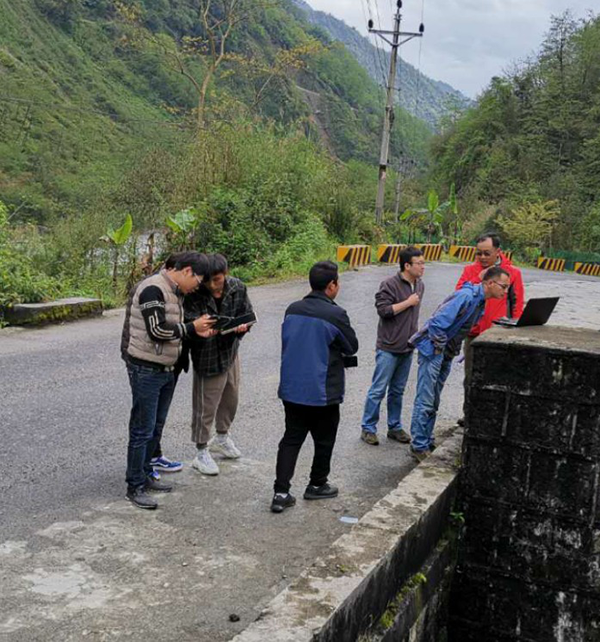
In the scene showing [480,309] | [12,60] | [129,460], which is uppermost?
[12,60]

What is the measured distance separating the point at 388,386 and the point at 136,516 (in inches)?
110

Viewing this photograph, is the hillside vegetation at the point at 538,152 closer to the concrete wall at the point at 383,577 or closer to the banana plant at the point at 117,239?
the banana plant at the point at 117,239

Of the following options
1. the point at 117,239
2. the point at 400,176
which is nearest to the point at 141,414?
the point at 117,239

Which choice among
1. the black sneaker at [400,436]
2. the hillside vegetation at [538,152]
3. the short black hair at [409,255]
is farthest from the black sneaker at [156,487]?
the hillside vegetation at [538,152]

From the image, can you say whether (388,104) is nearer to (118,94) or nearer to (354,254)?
(354,254)

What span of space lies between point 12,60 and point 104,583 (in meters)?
71.9

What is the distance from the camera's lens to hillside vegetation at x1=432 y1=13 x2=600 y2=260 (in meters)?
47.8

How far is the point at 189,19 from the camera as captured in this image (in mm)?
100750

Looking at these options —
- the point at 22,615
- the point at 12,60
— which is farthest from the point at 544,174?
the point at 22,615

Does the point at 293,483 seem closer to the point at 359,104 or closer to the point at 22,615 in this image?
the point at 22,615

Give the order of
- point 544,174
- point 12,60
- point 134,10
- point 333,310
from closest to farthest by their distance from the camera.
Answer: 1. point 333,310
2. point 134,10
3. point 544,174
4. point 12,60

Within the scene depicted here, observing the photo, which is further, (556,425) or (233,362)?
(233,362)

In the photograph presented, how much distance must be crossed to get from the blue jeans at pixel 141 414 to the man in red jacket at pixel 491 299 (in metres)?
2.75

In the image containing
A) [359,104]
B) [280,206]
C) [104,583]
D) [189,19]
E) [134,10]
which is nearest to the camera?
[104,583]
